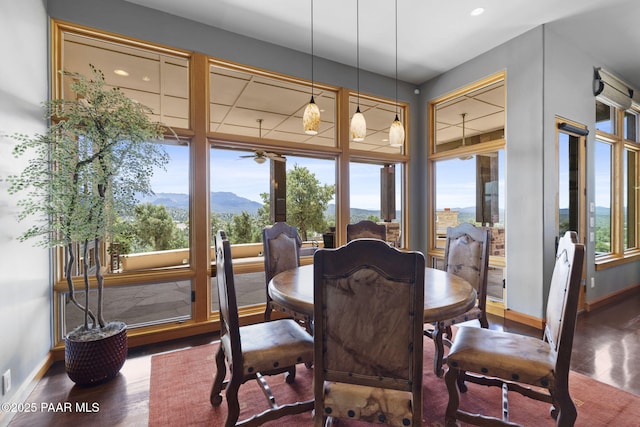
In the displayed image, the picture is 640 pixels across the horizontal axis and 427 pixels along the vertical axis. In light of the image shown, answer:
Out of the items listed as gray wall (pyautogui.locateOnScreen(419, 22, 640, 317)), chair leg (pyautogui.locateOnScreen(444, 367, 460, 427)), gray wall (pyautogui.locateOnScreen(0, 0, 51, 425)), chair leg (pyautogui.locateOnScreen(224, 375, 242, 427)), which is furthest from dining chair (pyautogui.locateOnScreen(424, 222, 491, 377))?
gray wall (pyautogui.locateOnScreen(0, 0, 51, 425))

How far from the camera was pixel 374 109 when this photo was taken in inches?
185

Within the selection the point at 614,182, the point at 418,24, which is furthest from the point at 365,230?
the point at 614,182

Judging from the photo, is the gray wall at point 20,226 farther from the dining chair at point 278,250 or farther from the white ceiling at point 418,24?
the dining chair at point 278,250

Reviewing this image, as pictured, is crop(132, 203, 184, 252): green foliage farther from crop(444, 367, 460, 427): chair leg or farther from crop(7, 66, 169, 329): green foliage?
crop(444, 367, 460, 427): chair leg

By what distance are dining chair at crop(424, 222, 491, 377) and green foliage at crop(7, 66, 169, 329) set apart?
8.78ft

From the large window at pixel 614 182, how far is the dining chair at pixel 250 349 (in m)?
4.67

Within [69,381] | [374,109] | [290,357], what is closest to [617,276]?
[374,109]

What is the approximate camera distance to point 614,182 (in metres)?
4.73

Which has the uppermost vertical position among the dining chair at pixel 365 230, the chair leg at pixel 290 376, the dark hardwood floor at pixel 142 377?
the dining chair at pixel 365 230

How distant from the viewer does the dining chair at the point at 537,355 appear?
4.98 ft

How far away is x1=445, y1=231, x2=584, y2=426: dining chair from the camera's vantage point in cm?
152

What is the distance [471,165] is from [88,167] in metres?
4.42

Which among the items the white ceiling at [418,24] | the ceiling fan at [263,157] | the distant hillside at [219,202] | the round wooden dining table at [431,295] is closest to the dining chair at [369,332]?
the round wooden dining table at [431,295]

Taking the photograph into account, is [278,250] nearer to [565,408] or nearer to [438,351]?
[438,351]
